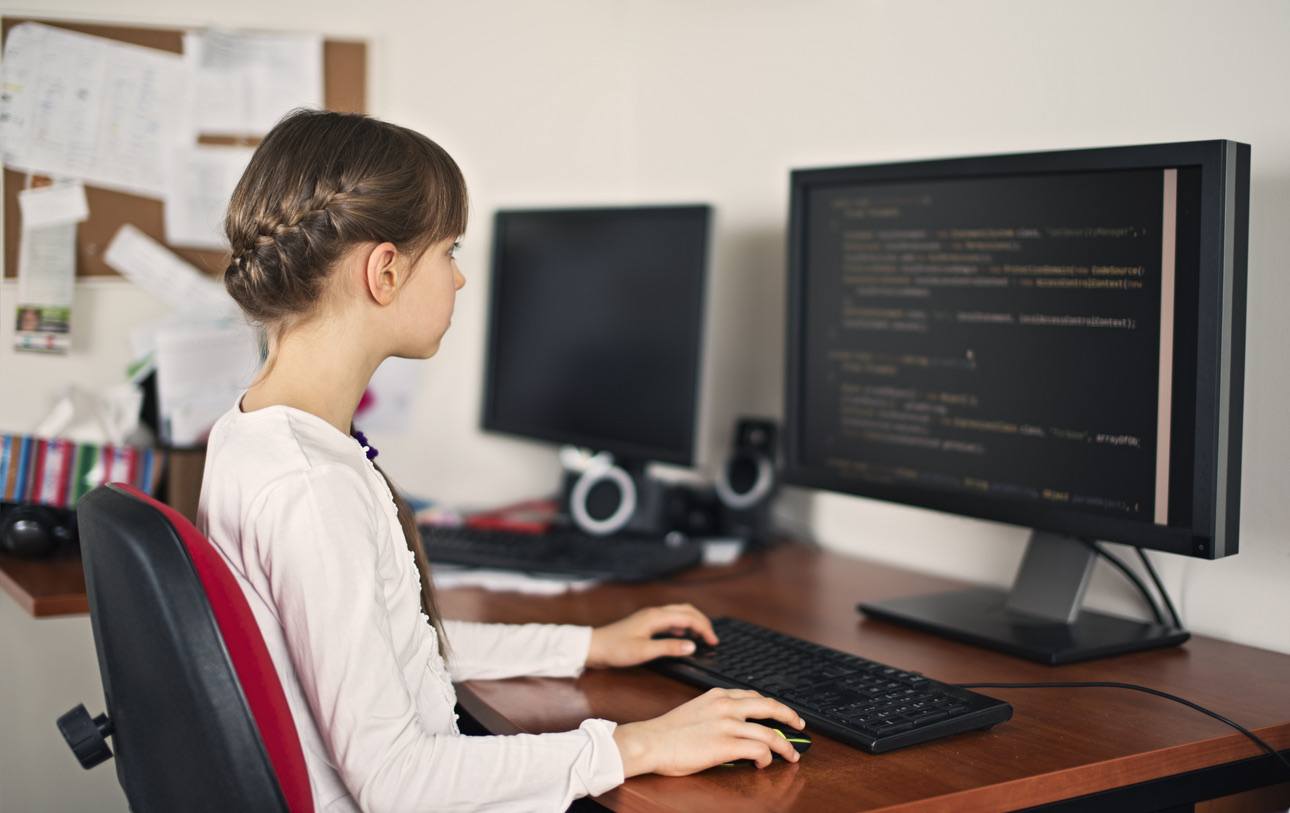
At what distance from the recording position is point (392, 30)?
1983mm

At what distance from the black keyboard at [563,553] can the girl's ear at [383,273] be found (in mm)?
619

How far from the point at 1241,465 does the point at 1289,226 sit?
242 mm

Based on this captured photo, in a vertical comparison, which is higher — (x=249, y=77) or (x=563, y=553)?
(x=249, y=77)

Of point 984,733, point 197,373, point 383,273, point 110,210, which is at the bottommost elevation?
point 984,733

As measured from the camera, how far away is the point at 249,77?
74.5 inches

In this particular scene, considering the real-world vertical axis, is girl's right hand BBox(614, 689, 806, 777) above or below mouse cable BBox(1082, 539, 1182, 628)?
below

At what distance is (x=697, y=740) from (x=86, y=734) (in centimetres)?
47

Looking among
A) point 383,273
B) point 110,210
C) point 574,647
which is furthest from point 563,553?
point 110,210

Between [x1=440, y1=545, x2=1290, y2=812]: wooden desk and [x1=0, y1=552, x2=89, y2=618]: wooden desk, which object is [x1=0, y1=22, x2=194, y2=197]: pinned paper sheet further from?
[x1=440, y1=545, x2=1290, y2=812]: wooden desk

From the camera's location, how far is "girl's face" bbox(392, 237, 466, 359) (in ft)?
3.59

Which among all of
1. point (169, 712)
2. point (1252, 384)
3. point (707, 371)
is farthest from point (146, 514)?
point (1252, 384)

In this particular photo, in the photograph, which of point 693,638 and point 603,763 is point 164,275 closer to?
point 693,638

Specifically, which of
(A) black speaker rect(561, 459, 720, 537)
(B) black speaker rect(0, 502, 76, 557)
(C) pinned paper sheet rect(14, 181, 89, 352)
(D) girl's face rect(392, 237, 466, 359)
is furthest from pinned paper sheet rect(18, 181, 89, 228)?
(D) girl's face rect(392, 237, 466, 359)

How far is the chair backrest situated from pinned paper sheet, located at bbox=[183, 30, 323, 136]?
1079mm
